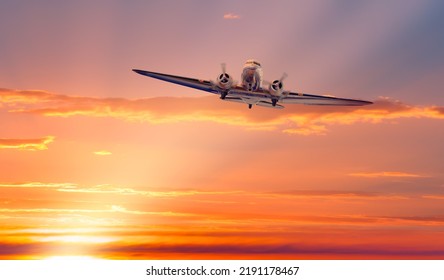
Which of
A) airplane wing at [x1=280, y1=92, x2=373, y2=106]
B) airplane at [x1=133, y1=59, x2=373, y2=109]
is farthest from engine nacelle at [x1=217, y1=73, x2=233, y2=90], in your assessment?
airplane wing at [x1=280, y1=92, x2=373, y2=106]

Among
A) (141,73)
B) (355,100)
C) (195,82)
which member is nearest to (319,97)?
(355,100)

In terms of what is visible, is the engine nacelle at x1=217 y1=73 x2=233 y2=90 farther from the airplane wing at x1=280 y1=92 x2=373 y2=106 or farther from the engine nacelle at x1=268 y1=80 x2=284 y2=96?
the airplane wing at x1=280 y1=92 x2=373 y2=106

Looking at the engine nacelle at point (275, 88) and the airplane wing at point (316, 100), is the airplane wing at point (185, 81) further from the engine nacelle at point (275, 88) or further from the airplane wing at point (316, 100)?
the airplane wing at point (316, 100)

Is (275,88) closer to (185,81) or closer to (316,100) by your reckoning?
(316,100)

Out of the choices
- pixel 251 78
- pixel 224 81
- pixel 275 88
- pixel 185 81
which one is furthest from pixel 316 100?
pixel 185 81

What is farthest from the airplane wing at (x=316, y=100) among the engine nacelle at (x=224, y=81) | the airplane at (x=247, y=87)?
the engine nacelle at (x=224, y=81)
